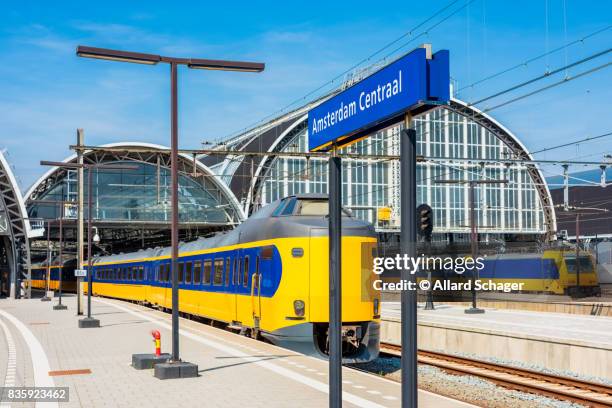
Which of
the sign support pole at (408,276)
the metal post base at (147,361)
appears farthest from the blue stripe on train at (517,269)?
the sign support pole at (408,276)

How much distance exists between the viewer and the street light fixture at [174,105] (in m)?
13.7

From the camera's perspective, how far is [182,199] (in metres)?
66.2

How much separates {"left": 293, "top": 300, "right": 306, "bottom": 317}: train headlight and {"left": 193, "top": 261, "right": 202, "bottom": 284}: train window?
905 centimetres

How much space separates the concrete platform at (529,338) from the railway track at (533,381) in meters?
1.71

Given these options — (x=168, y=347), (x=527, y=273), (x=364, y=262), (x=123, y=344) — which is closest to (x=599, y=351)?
(x=364, y=262)

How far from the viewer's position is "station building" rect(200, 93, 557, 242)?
2621 inches

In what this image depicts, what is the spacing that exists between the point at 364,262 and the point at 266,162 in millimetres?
50259

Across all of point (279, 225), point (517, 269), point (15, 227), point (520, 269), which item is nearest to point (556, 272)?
point (520, 269)

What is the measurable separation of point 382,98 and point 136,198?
59.6 metres

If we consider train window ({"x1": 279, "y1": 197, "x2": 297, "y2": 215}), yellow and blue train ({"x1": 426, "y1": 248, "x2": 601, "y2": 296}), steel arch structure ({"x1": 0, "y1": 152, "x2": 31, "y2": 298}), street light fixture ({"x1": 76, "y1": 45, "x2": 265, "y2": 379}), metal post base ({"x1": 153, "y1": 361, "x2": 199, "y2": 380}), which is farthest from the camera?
steel arch structure ({"x1": 0, "y1": 152, "x2": 31, "y2": 298})

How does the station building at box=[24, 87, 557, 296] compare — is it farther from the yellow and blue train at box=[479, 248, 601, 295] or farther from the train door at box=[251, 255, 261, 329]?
the train door at box=[251, 255, 261, 329]

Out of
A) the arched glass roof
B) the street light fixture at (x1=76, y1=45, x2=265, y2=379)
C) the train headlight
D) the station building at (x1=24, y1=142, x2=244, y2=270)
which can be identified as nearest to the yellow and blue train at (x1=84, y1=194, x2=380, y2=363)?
the train headlight

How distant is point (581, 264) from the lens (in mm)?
41438

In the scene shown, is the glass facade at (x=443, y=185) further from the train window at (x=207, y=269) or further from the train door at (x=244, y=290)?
the train door at (x=244, y=290)
